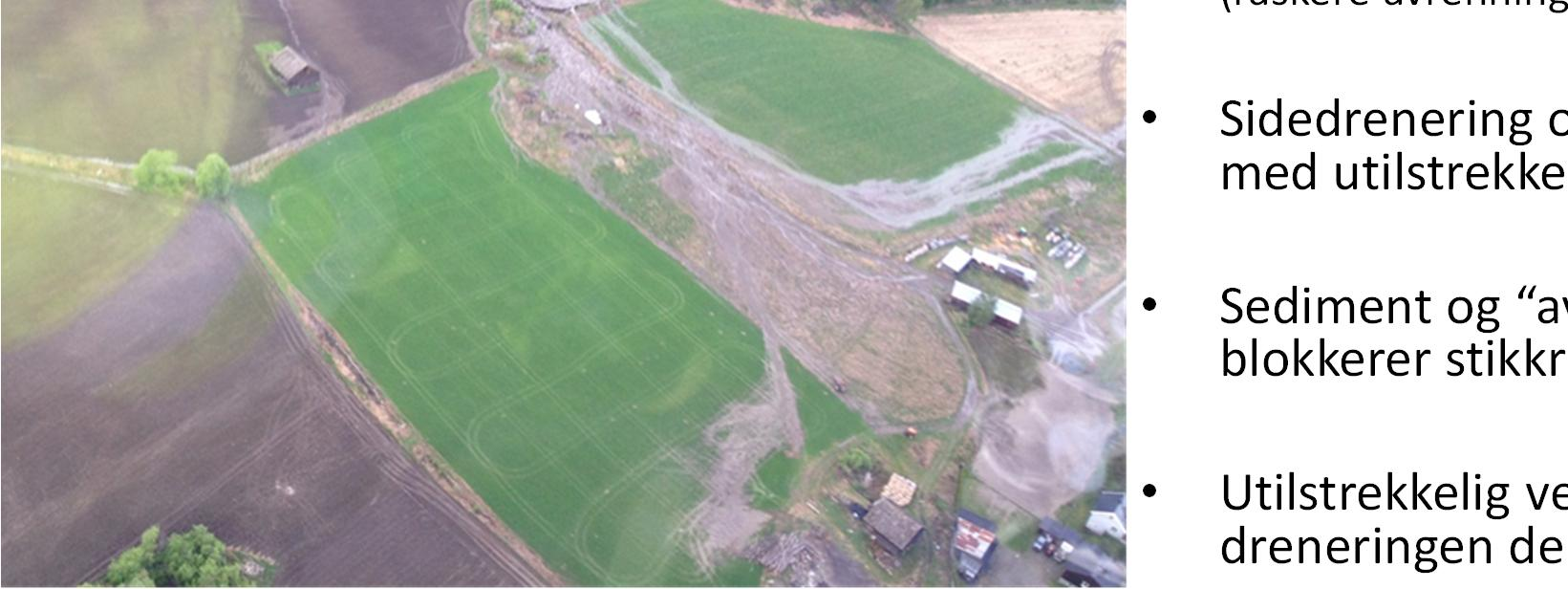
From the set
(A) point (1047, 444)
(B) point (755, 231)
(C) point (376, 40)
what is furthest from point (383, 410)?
(C) point (376, 40)

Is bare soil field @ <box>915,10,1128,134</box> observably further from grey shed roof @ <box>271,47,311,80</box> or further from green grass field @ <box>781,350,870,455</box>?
grey shed roof @ <box>271,47,311,80</box>

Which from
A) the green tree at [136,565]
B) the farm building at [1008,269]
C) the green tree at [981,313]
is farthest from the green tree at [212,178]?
the farm building at [1008,269]

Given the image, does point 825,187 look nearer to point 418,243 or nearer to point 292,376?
point 418,243

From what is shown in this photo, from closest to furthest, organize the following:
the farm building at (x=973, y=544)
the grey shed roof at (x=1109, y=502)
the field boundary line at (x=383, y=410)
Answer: the field boundary line at (x=383, y=410) → the farm building at (x=973, y=544) → the grey shed roof at (x=1109, y=502)

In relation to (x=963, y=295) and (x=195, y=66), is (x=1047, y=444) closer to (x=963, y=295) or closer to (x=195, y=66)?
(x=963, y=295)

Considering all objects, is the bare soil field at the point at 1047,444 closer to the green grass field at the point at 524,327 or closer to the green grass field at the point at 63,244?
the green grass field at the point at 524,327

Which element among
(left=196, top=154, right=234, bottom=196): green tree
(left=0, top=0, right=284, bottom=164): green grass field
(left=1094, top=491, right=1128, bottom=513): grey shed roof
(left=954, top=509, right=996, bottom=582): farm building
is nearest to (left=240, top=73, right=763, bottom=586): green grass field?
(left=196, top=154, right=234, bottom=196): green tree

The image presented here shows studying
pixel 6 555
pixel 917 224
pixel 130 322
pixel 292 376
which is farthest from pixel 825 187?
pixel 6 555
